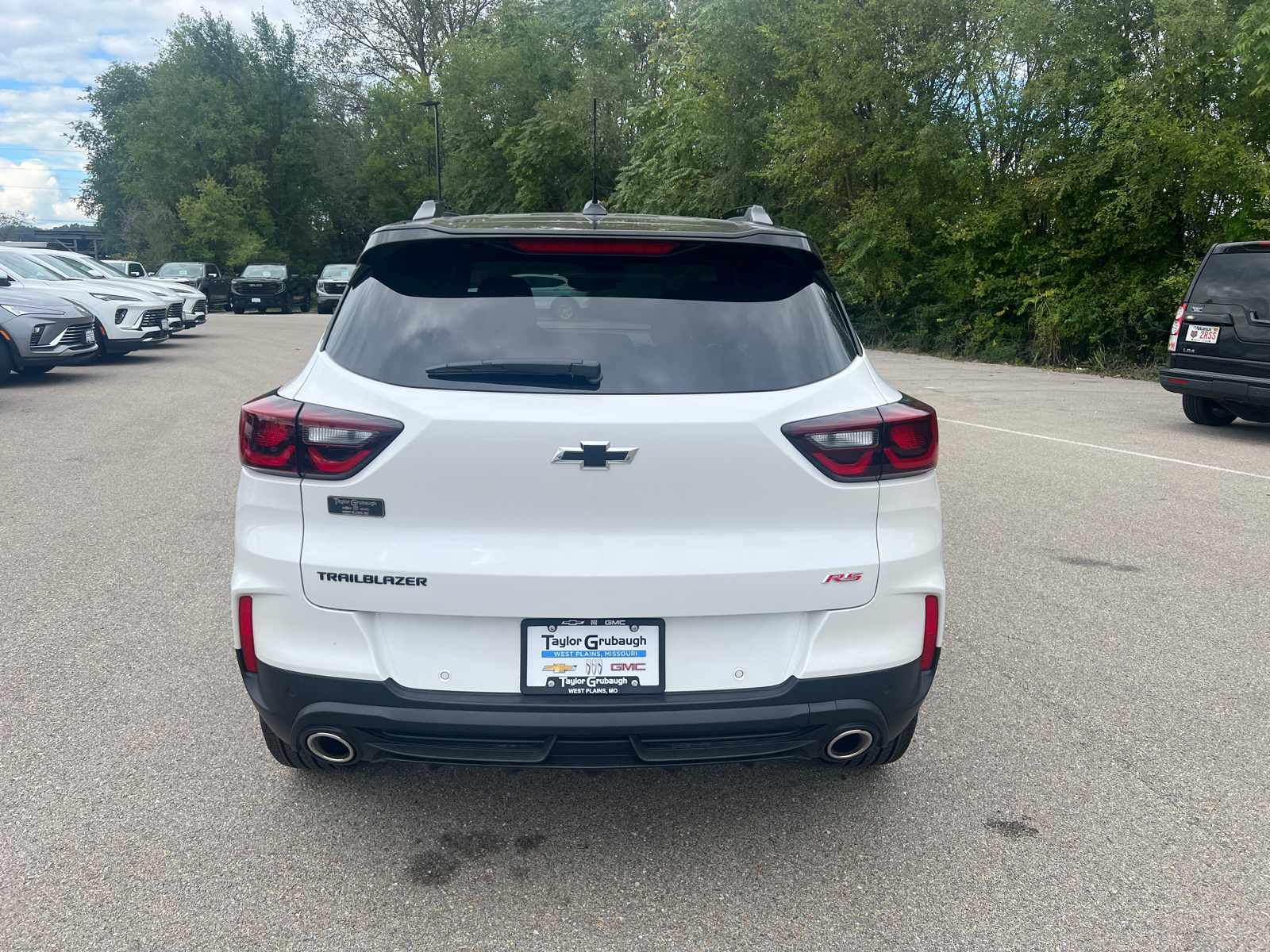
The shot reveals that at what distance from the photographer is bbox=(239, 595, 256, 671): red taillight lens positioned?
8.66 feet

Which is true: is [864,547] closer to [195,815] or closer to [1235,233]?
[195,815]

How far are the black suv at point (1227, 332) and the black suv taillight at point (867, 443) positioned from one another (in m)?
8.82

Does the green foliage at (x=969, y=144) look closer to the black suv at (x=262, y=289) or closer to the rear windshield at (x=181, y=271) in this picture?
the black suv at (x=262, y=289)

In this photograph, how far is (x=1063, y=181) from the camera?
1812 cm

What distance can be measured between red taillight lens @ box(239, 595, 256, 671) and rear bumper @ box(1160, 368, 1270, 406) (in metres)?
10.1

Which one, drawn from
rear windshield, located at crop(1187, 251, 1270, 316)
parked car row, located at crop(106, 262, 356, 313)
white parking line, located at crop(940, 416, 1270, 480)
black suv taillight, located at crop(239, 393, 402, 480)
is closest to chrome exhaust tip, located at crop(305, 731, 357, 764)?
black suv taillight, located at crop(239, 393, 402, 480)

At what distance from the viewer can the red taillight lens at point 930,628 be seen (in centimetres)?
273

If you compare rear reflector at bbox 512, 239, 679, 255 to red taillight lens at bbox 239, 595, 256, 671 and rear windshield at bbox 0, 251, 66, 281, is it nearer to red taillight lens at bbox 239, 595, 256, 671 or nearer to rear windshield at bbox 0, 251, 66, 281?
red taillight lens at bbox 239, 595, 256, 671

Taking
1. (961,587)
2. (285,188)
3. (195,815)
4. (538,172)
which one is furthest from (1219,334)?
(285,188)

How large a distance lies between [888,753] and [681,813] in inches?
26.2

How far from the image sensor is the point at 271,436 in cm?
258

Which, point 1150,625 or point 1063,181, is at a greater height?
point 1063,181

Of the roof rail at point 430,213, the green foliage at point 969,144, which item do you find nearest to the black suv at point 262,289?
the green foliage at point 969,144

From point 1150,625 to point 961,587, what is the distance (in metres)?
0.92
